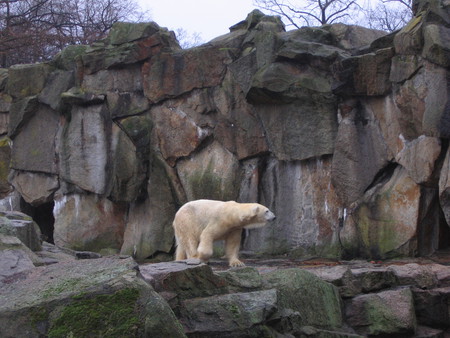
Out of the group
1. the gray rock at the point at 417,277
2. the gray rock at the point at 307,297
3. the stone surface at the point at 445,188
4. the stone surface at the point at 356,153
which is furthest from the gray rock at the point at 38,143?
the gray rock at the point at 307,297

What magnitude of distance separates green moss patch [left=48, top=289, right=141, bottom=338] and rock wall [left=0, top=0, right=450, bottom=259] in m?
6.15

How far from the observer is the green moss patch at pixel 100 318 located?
4.69 m

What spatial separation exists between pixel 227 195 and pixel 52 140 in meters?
4.75

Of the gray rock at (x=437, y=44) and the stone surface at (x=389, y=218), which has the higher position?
the gray rock at (x=437, y=44)

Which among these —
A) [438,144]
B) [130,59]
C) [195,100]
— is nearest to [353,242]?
[438,144]

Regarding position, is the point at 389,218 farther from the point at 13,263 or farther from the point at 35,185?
the point at 35,185

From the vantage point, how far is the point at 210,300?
6023mm

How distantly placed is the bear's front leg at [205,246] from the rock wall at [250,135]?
10.4ft

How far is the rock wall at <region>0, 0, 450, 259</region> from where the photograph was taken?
10.6m

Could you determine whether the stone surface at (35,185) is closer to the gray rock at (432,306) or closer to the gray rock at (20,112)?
the gray rock at (20,112)

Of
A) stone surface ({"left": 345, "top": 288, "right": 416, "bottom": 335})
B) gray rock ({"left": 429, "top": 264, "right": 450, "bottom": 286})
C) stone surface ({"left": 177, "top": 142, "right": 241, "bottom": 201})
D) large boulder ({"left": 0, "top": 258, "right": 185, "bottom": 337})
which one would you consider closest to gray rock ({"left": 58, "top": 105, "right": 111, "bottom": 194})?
stone surface ({"left": 177, "top": 142, "right": 241, "bottom": 201})

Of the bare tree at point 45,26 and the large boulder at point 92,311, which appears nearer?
the large boulder at point 92,311

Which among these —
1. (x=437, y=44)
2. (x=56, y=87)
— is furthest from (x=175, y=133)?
(x=437, y=44)

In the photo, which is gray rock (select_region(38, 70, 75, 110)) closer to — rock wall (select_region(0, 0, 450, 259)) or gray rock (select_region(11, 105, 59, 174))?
rock wall (select_region(0, 0, 450, 259))
